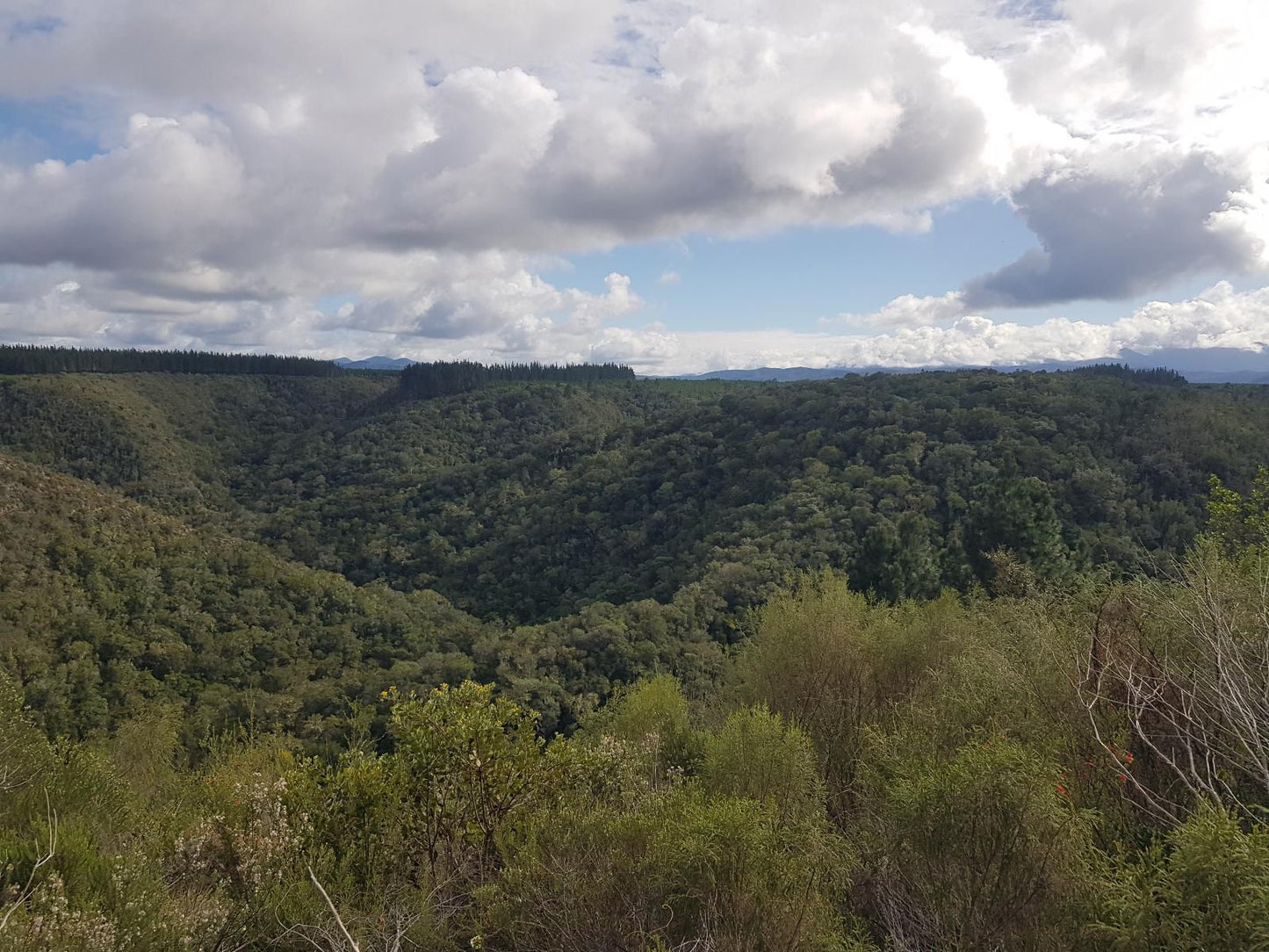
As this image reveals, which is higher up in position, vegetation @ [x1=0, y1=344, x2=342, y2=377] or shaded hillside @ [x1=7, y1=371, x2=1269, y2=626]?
vegetation @ [x1=0, y1=344, x2=342, y2=377]

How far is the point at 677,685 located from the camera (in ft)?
86.9

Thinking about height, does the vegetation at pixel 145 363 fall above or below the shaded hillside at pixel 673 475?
above

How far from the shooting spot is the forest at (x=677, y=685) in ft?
26.7

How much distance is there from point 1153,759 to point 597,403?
151874 mm

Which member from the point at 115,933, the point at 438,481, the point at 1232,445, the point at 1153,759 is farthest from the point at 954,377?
the point at 115,933

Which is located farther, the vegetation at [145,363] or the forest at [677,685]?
the vegetation at [145,363]

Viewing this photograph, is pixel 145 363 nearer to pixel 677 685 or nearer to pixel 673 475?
pixel 673 475

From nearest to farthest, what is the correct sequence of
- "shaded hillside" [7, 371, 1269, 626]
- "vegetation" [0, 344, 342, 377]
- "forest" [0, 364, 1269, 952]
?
1. "forest" [0, 364, 1269, 952]
2. "shaded hillside" [7, 371, 1269, 626]
3. "vegetation" [0, 344, 342, 377]

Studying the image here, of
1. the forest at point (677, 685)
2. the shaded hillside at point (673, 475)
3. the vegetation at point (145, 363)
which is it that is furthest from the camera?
the vegetation at point (145, 363)

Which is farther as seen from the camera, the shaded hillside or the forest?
the shaded hillside

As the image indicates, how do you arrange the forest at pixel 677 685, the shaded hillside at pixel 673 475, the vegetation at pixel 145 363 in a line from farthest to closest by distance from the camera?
the vegetation at pixel 145 363
the shaded hillside at pixel 673 475
the forest at pixel 677 685

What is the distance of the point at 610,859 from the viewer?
8797 mm

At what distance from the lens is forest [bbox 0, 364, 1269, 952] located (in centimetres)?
813

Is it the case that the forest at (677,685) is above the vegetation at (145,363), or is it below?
below
